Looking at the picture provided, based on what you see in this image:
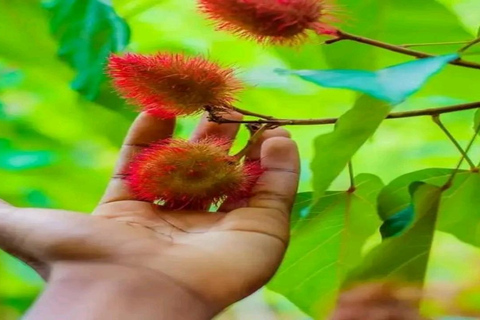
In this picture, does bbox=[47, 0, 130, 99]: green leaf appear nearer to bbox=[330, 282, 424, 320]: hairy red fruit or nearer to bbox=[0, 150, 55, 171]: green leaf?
bbox=[0, 150, 55, 171]: green leaf

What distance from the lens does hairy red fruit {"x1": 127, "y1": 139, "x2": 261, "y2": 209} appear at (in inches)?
16.7

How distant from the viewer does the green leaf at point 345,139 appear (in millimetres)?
357

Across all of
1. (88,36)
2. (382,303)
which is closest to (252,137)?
(382,303)

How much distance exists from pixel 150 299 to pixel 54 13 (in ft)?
1.24

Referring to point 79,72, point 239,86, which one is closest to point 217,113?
point 239,86

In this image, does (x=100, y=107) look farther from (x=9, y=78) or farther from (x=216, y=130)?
(x=216, y=130)

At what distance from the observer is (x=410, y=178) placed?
496 mm

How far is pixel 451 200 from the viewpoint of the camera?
49 cm

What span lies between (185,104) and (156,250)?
9 centimetres

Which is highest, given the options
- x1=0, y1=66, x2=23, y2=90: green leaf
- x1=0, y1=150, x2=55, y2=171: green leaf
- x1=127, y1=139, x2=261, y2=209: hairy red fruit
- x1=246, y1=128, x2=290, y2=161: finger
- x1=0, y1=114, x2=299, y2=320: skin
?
x1=0, y1=66, x2=23, y2=90: green leaf

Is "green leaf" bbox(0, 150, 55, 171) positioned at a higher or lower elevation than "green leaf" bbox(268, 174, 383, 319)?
higher

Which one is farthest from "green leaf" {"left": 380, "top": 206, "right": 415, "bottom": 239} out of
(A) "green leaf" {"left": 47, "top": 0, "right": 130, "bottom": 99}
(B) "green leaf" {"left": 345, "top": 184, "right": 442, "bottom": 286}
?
(A) "green leaf" {"left": 47, "top": 0, "right": 130, "bottom": 99}

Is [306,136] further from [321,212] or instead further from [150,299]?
[150,299]

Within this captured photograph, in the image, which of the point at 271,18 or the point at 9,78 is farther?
the point at 9,78
